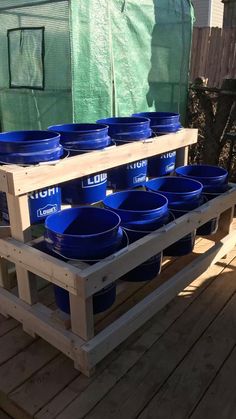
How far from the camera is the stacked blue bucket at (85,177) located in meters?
2.44

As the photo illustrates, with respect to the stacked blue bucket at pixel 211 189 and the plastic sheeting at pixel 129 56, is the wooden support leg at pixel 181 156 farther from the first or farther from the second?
the plastic sheeting at pixel 129 56

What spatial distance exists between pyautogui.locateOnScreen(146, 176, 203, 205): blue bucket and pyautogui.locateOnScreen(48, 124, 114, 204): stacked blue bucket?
40 centimetres

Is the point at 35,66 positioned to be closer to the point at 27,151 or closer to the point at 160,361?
the point at 27,151

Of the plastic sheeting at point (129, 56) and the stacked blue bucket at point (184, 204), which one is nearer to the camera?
the stacked blue bucket at point (184, 204)

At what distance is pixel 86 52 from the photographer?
3.81 meters

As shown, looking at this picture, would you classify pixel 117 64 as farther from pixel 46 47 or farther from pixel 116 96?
pixel 46 47

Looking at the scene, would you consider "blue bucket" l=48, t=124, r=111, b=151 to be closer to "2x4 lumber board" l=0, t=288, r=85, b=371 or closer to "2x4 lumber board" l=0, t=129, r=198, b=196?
"2x4 lumber board" l=0, t=129, r=198, b=196

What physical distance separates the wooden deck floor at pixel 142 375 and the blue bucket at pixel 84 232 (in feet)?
1.97

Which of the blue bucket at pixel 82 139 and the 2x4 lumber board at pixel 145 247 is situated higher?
the blue bucket at pixel 82 139

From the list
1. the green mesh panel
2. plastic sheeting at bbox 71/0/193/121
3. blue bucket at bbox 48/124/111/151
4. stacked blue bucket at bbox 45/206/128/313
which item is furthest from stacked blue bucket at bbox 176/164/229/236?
the green mesh panel

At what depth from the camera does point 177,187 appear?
2.91m

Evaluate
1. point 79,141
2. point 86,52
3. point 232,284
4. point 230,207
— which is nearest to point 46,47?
point 86,52

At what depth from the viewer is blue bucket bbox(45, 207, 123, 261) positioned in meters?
1.89

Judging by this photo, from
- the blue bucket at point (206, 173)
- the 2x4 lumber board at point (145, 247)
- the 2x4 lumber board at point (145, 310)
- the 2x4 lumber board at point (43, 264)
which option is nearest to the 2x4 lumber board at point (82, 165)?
the blue bucket at point (206, 173)
